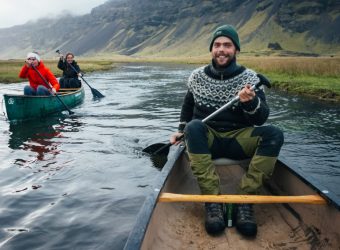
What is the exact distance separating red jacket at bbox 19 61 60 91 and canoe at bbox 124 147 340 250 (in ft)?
33.9

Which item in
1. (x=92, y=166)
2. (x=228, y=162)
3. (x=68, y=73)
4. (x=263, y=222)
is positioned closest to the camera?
(x=263, y=222)

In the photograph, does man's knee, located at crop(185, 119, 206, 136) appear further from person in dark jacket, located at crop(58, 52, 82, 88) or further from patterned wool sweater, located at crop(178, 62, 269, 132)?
person in dark jacket, located at crop(58, 52, 82, 88)

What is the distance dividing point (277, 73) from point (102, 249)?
2532 centimetres

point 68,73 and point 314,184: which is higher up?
point 68,73

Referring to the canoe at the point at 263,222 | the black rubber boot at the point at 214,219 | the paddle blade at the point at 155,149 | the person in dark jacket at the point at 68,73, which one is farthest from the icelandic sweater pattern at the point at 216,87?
the person in dark jacket at the point at 68,73

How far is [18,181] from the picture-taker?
728 cm

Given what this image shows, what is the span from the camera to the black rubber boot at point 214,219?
417 cm

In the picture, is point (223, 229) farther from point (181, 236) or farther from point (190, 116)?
point (190, 116)

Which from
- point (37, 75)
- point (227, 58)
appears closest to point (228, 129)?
point (227, 58)

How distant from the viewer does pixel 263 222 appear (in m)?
4.58

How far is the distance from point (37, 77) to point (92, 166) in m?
7.45

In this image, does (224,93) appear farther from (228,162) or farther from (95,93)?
(95,93)

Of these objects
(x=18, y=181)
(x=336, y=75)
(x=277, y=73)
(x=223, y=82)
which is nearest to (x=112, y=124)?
(x=18, y=181)

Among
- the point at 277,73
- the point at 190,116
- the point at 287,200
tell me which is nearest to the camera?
the point at 287,200
